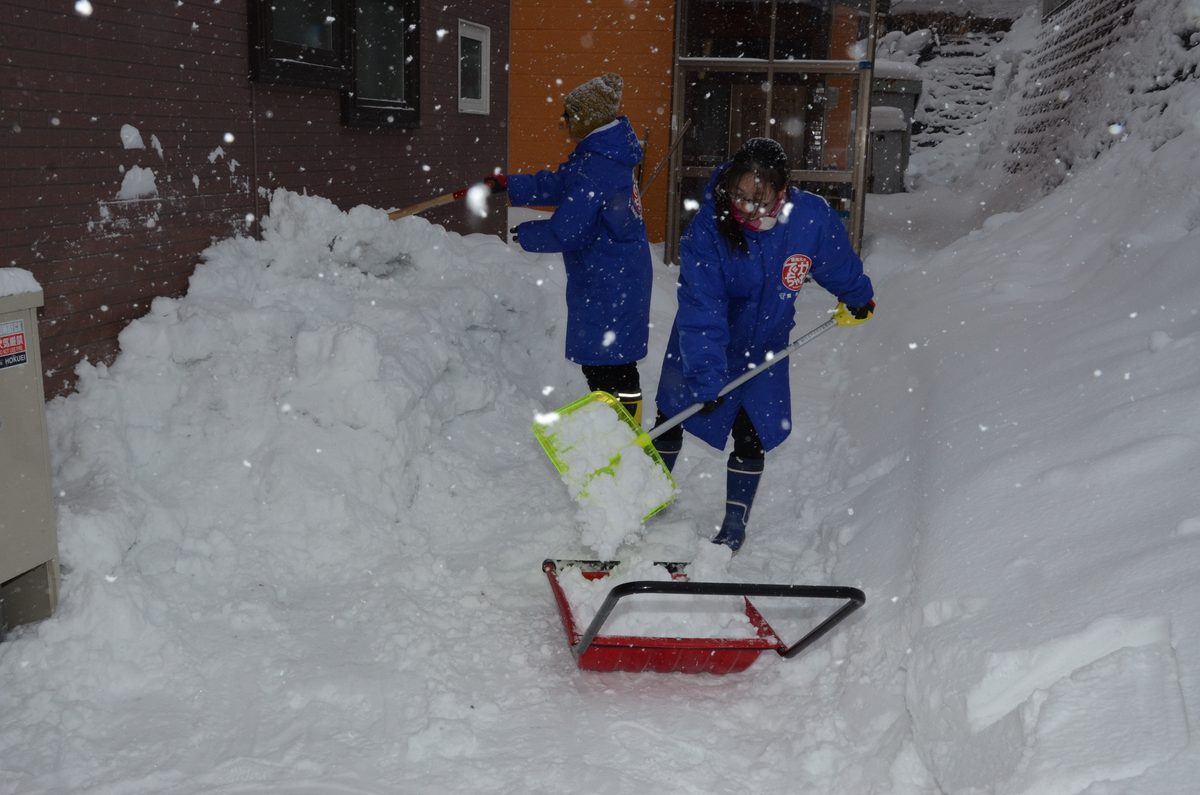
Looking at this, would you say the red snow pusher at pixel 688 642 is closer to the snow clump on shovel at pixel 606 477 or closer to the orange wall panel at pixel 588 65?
the snow clump on shovel at pixel 606 477

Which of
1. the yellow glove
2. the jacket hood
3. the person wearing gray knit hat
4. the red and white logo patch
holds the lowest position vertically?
the yellow glove

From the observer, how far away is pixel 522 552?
4805mm

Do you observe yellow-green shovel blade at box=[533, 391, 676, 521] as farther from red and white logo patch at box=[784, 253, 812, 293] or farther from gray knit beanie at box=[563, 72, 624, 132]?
gray knit beanie at box=[563, 72, 624, 132]

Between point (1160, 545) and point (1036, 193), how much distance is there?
10720 mm

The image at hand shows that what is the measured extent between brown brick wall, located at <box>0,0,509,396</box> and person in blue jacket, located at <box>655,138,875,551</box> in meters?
2.71

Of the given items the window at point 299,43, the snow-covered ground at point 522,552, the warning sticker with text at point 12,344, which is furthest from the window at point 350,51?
the warning sticker with text at point 12,344

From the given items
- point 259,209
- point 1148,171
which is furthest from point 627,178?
point 1148,171

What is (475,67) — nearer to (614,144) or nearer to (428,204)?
(428,204)

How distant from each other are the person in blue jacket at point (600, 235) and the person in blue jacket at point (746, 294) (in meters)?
0.53

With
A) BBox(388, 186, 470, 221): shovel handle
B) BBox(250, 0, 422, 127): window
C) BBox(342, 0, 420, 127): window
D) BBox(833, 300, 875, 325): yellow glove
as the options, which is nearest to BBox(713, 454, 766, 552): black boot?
BBox(833, 300, 875, 325): yellow glove

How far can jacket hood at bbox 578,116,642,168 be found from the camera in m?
5.18

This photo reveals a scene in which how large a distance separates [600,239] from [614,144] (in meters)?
0.49

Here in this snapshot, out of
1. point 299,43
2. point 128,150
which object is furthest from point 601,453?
point 299,43

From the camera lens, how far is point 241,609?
13.0 feet
